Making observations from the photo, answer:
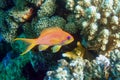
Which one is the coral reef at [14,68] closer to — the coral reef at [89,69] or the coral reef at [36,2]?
the coral reef at [36,2]

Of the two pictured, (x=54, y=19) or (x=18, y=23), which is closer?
(x=54, y=19)

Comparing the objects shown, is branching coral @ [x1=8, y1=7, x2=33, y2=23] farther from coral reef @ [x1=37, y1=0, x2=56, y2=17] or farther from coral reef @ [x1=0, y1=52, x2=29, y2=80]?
coral reef @ [x1=0, y1=52, x2=29, y2=80]

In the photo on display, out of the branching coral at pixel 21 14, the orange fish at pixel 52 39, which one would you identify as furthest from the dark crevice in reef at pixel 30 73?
the orange fish at pixel 52 39

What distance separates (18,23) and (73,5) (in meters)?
1.40

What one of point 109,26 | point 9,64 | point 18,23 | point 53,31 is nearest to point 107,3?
point 109,26

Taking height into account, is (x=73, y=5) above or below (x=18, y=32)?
above

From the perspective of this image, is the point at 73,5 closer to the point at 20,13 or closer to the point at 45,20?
the point at 45,20

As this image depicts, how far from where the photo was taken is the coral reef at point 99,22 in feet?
12.0

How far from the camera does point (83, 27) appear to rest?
375 centimetres

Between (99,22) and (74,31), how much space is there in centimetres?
45

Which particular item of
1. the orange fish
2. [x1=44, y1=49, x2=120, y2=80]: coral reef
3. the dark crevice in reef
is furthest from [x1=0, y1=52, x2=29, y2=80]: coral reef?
the orange fish

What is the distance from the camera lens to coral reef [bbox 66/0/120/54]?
144 inches

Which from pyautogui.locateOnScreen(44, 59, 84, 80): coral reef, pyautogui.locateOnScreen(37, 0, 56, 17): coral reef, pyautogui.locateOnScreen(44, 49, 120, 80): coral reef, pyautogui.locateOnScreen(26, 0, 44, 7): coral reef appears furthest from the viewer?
pyautogui.locateOnScreen(26, 0, 44, 7): coral reef

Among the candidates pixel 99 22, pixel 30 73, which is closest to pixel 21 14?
pixel 30 73
